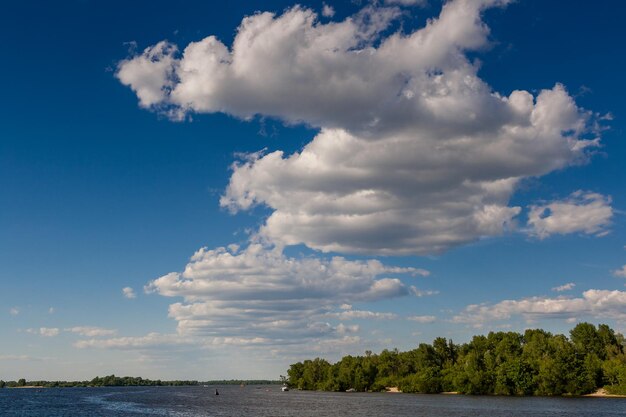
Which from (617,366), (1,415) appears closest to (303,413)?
(1,415)

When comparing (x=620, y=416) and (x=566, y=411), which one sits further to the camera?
(x=566, y=411)

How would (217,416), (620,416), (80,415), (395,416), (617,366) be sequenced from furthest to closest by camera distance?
(617,366), (80,415), (217,416), (395,416), (620,416)

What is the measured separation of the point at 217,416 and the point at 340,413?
28663 millimetres

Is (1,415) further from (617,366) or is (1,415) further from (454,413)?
(617,366)

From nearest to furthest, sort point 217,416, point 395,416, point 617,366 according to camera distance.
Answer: point 395,416 < point 217,416 < point 617,366

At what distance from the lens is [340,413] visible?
135500mm

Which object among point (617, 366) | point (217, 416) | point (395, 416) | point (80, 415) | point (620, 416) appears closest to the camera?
point (620, 416)

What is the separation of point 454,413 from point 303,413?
35.1m

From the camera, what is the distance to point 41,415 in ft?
482

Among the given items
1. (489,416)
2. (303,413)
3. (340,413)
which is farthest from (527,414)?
(303,413)

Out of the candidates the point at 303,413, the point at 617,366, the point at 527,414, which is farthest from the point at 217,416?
the point at 617,366

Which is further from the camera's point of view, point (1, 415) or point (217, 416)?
point (1, 415)

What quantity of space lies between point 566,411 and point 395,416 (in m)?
41.0

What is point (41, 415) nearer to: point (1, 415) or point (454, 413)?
point (1, 415)
